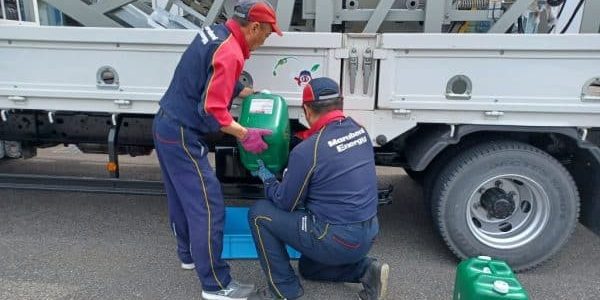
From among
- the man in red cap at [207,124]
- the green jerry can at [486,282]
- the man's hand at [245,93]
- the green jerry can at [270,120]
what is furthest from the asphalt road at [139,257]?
the man's hand at [245,93]

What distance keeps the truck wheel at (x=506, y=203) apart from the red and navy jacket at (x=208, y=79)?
1.52 meters

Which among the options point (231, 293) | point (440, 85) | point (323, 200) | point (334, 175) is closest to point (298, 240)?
point (323, 200)

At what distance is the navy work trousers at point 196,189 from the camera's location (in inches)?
98.0

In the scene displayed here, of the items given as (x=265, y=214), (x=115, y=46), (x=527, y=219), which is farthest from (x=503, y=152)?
(x=115, y=46)

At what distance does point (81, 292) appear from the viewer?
2.75 meters

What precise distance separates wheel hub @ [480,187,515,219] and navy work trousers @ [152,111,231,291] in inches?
68.4

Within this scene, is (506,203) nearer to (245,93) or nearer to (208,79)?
(245,93)

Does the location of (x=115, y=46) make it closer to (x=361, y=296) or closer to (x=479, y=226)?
(x=361, y=296)

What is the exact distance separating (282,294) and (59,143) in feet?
7.35

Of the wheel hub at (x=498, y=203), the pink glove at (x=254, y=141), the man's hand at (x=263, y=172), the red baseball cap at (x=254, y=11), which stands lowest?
the wheel hub at (x=498, y=203)

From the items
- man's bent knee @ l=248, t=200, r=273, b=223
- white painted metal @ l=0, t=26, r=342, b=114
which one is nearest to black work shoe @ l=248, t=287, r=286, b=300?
man's bent knee @ l=248, t=200, r=273, b=223

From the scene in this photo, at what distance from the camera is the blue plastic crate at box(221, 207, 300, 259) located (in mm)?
3152

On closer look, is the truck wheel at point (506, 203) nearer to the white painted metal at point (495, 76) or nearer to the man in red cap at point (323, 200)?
the white painted metal at point (495, 76)

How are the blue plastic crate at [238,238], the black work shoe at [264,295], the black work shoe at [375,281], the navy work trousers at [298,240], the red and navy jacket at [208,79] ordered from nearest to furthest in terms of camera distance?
the red and navy jacket at [208,79] < the navy work trousers at [298,240] < the black work shoe at [375,281] < the black work shoe at [264,295] < the blue plastic crate at [238,238]
